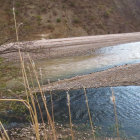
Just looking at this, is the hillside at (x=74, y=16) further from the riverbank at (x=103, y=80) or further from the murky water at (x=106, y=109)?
the murky water at (x=106, y=109)

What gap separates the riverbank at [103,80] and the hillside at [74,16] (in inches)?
836

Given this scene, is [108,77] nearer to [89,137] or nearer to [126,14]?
[89,137]

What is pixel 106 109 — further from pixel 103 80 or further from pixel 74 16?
pixel 74 16

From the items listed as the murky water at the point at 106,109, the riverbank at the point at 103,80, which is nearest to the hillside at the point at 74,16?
the riverbank at the point at 103,80

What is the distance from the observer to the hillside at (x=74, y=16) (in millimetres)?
37019

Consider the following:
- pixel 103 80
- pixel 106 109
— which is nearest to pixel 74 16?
pixel 103 80

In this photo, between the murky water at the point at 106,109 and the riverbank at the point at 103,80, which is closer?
the murky water at the point at 106,109

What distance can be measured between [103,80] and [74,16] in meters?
31.3

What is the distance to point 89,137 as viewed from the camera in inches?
222

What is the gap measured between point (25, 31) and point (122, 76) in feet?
24.9

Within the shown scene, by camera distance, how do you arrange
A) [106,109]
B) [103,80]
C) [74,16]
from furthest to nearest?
[74,16] → [103,80] → [106,109]

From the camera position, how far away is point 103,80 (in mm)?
11867

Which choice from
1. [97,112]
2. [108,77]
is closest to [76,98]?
[97,112]

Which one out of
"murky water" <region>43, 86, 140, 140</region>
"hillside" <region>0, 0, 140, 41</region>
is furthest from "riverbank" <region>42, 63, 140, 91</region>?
"hillside" <region>0, 0, 140, 41</region>
